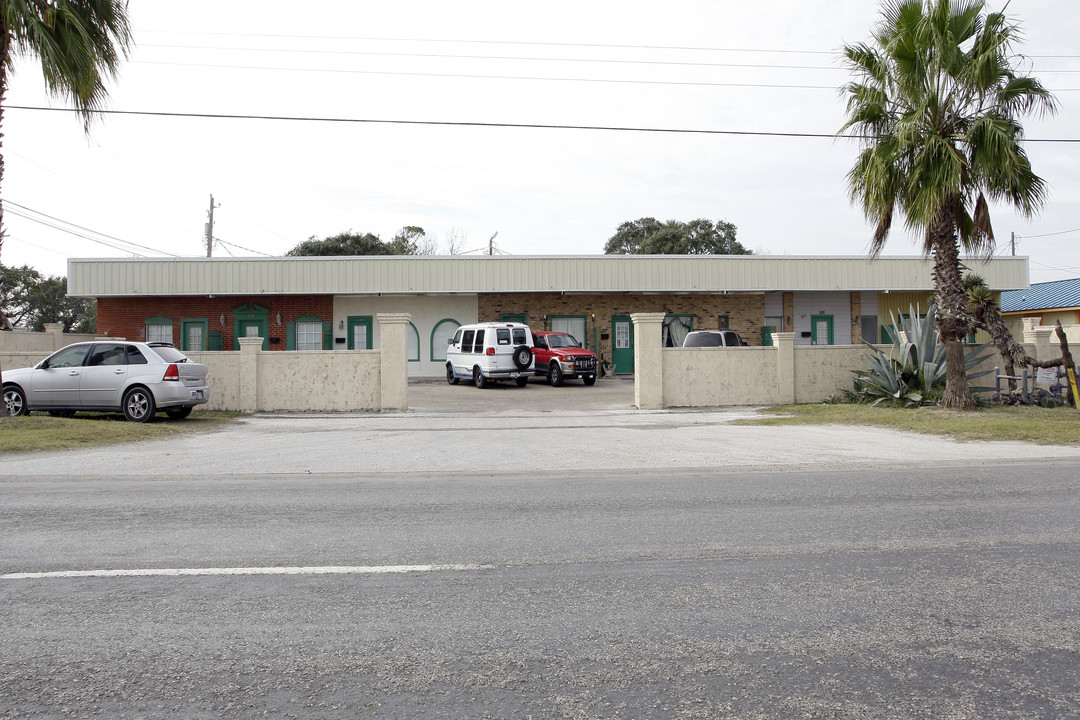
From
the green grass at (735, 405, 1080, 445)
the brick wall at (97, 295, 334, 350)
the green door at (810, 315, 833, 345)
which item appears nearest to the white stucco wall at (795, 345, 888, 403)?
the green grass at (735, 405, 1080, 445)

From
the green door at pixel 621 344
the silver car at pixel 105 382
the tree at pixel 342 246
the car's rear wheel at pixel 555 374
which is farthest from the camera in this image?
the tree at pixel 342 246

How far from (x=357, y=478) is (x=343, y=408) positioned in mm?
9782

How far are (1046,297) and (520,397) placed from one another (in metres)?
35.3

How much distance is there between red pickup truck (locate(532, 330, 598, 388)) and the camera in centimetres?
2592

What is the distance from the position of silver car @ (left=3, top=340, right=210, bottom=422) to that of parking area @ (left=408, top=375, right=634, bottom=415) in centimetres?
576

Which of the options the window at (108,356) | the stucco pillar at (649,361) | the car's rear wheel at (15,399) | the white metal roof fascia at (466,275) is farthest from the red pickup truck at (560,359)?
the car's rear wheel at (15,399)

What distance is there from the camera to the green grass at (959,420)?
12.7 m

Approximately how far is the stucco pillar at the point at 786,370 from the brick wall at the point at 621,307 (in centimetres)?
1157

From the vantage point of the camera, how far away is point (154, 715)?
10.5 feet

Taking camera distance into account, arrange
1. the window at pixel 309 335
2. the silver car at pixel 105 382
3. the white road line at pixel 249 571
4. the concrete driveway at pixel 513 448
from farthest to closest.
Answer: the window at pixel 309 335, the silver car at pixel 105 382, the concrete driveway at pixel 513 448, the white road line at pixel 249 571

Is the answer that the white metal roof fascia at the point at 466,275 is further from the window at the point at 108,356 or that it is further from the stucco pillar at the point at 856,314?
the window at the point at 108,356

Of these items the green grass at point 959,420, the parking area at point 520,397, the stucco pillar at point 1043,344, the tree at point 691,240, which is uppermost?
the tree at point 691,240

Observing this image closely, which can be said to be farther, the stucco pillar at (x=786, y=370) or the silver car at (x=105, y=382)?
the stucco pillar at (x=786, y=370)

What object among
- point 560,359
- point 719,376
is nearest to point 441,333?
point 560,359
